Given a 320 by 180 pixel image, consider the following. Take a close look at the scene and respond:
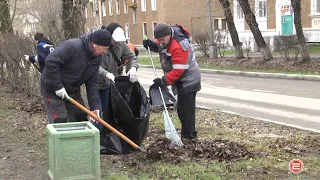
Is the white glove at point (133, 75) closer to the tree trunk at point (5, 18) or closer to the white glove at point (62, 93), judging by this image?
the white glove at point (62, 93)

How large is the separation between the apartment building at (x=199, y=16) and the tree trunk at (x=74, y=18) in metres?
13.8

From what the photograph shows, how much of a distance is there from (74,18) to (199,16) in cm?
3413

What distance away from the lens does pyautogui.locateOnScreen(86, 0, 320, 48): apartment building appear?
30469 millimetres

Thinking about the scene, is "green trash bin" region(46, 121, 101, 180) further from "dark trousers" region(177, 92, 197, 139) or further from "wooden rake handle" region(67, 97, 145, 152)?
"dark trousers" region(177, 92, 197, 139)

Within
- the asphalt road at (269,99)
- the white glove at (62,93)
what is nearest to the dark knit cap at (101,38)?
the white glove at (62,93)

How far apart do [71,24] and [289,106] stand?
5254 millimetres

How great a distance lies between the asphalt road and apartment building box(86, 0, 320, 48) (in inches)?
437

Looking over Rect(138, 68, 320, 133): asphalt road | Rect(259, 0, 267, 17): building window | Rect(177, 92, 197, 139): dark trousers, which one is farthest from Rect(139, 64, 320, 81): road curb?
Rect(259, 0, 267, 17): building window

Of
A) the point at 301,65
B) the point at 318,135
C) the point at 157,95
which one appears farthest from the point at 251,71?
the point at 157,95

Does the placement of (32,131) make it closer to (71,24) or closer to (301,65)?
(71,24)

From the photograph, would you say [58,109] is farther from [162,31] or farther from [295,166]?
[295,166]

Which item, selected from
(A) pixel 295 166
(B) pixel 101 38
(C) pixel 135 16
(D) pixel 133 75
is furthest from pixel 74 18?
(C) pixel 135 16

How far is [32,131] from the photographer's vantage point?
300 inches

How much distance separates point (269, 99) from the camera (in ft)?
37.9
